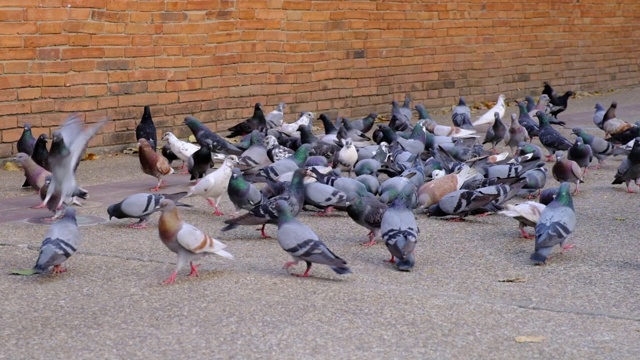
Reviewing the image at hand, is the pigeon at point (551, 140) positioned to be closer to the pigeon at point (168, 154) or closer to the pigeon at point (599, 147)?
the pigeon at point (599, 147)

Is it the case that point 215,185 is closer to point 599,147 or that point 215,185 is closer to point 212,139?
point 212,139

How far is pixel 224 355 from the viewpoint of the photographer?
5.43m

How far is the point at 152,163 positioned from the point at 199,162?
1.41ft

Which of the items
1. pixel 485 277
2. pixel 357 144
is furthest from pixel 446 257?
pixel 357 144

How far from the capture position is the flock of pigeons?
700 centimetres

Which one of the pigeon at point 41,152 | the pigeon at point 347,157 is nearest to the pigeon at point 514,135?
the pigeon at point 347,157

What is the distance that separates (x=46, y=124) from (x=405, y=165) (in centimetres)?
380

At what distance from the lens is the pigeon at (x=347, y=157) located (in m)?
10.9

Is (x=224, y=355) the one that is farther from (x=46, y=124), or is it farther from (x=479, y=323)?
(x=46, y=124)

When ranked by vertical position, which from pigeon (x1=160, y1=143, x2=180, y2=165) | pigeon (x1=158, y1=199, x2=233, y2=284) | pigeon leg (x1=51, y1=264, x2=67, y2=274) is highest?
pigeon (x1=158, y1=199, x2=233, y2=284)

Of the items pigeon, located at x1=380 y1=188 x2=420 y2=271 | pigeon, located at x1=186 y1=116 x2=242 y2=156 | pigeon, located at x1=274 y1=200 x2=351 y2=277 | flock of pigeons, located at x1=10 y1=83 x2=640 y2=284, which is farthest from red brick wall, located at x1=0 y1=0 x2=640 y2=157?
pigeon, located at x1=380 y1=188 x2=420 y2=271

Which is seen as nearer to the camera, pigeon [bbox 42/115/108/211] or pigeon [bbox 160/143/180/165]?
pigeon [bbox 42/115/108/211]

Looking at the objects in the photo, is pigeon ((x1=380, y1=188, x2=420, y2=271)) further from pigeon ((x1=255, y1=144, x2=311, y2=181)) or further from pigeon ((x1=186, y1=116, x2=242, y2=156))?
pigeon ((x1=186, y1=116, x2=242, y2=156))

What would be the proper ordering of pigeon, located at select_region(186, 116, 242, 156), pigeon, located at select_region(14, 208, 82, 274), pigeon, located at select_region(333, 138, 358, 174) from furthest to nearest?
pigeon, located at select_region(186, 116, 242, 156) < pigeon, located at select_region(333, 138, 358, 174) < pigeon, located at select_region(14, 208, 82, 274)
